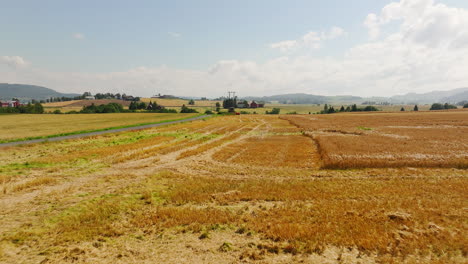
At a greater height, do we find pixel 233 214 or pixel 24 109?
pixel 24 109

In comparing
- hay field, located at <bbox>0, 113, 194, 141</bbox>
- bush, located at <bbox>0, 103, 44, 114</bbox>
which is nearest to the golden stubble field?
hay field, located at <bbox>0, 113, 194, 141</bbox>

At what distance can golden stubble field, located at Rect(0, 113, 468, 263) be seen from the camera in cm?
835

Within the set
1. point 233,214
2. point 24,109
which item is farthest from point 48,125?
point 24,109

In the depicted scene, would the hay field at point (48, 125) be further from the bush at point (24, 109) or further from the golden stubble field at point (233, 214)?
the bush at point (24, 109)

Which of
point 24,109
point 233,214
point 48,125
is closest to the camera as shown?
point 233,214

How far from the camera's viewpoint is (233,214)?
37.5 feet

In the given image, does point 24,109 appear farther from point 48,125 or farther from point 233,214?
point 233,214

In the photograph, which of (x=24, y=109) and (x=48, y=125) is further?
(x=24, y=109)

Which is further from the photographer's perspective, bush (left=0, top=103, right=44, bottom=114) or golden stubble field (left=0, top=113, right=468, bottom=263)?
bush (left=0, top=103, right=44, bottom=114)

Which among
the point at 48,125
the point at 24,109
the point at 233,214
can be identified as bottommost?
the point at 233,214

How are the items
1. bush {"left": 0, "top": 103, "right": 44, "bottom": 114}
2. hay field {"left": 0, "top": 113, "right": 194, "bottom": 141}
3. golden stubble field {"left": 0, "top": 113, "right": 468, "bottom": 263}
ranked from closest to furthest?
golden stubble field {"left": 0, "top": 113, "right": 468, "bottom": 263} < hay field {"left": 0, "top": 113, "right": 194, "bottom": 141} < bush {"left": 0, "top": 103, "right": 44, "bottom": 114}

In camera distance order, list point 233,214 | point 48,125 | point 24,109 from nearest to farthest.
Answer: point 233,214 < point 48,125 < point 24,109

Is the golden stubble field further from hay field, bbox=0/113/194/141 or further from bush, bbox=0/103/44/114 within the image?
bush, bbox=0/103/44/114

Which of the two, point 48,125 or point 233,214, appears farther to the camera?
point 48,125
